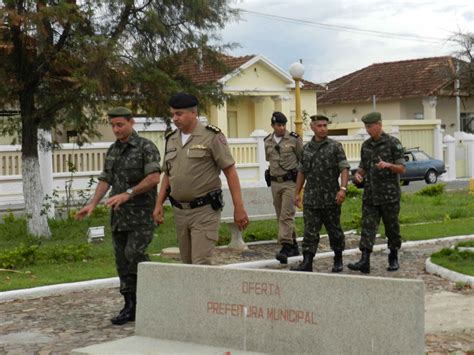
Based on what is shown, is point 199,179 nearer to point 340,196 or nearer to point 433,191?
point 340,196

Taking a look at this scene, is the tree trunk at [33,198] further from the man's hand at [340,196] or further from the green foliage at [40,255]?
the man's hand at [340,196]

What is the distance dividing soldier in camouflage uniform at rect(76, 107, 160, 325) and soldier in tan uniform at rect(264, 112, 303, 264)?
373cm

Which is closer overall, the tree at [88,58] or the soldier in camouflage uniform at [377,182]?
the soldier in camouflage uniform at [377,182]

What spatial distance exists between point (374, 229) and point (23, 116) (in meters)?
6.83

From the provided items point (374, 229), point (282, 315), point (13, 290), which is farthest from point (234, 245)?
point (282, 315)

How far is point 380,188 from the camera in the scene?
10688 millimetres

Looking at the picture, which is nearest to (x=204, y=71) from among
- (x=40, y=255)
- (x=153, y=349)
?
(x=40, y=255)

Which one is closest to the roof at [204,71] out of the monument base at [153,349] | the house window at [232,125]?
the monument base at [153,349]

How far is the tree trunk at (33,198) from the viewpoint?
1519cm

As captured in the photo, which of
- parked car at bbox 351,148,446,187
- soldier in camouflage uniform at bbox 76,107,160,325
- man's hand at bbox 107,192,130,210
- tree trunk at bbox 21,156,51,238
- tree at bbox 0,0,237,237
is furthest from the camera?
parked car at bbox 351,148,446,187

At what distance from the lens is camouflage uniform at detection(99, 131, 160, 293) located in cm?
815

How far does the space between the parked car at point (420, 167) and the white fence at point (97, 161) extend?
72.9 inches

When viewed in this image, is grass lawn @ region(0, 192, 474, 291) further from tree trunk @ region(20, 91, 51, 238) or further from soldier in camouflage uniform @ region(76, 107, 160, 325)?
soldier in camouflage uniform @ region(76, 107, 160, 325)

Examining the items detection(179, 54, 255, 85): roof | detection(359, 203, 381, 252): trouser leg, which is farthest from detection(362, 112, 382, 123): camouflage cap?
detection(179, 54, 255, 85): roof
